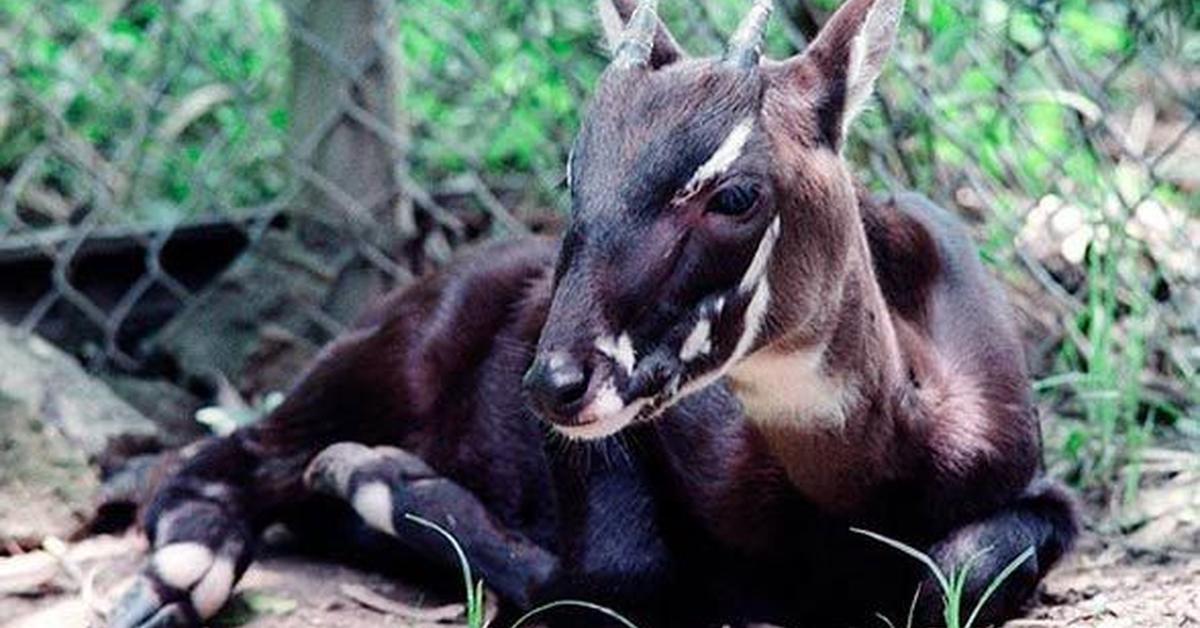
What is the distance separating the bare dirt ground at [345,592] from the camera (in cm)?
361

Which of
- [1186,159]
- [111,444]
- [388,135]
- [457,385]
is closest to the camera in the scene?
[457,385]

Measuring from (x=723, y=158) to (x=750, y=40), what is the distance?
0.20 metres

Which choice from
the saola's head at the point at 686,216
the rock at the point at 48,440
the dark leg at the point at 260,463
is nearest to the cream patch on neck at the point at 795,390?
the saola's head at the point at 686,216

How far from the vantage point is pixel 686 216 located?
289 cm

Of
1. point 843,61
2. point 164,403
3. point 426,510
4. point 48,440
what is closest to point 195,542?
point 426,510

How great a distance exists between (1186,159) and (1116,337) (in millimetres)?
1476

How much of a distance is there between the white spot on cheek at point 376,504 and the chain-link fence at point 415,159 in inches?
45.1

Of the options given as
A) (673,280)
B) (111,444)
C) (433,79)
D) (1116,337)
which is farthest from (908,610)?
(433,79)

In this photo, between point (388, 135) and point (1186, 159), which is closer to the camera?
point (388, 135)

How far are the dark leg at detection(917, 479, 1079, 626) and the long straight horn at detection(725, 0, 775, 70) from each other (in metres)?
0.83

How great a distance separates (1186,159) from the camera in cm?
579

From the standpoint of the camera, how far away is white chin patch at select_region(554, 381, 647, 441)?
2.83 metres

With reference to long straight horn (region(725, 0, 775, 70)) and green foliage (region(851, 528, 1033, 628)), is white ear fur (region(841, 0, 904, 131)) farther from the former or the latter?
green foliage (region(851, 528, 1033, 628))

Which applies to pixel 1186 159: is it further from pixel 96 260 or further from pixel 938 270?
pixel 96 260
